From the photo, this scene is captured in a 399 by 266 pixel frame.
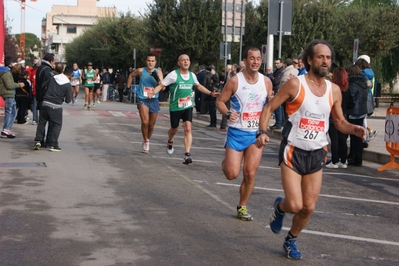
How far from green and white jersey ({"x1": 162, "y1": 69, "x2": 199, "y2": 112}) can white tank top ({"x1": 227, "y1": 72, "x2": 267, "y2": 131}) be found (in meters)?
4.37

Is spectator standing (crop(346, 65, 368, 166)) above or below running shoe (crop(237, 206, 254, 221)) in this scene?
above

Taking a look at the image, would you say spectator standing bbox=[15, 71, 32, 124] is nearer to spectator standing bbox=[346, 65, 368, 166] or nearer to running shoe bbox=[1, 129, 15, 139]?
running shoe bbox=[1, 129, 15, 139]

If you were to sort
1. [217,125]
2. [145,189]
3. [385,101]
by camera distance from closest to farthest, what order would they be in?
[145,189], [217,125], [385,101]

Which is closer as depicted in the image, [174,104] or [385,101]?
[174,104]

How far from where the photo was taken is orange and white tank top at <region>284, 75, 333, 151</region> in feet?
20.2

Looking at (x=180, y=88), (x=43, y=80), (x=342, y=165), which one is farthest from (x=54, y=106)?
(x=342, y=165)

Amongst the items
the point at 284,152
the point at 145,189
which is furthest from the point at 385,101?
the point at 284,152

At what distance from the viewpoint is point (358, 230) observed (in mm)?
7598

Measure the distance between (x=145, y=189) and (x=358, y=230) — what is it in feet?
10.7

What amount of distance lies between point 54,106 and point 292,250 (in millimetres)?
8818

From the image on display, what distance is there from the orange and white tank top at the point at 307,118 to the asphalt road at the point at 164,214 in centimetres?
105

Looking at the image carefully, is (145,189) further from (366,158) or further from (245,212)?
(366,158)

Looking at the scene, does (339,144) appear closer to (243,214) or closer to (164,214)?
(243,214)

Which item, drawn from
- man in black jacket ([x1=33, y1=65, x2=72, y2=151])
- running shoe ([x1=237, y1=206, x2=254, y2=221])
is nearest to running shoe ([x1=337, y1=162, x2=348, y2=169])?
man in black jacket ([x1=33, y1=65, x2=72, y2=151])
